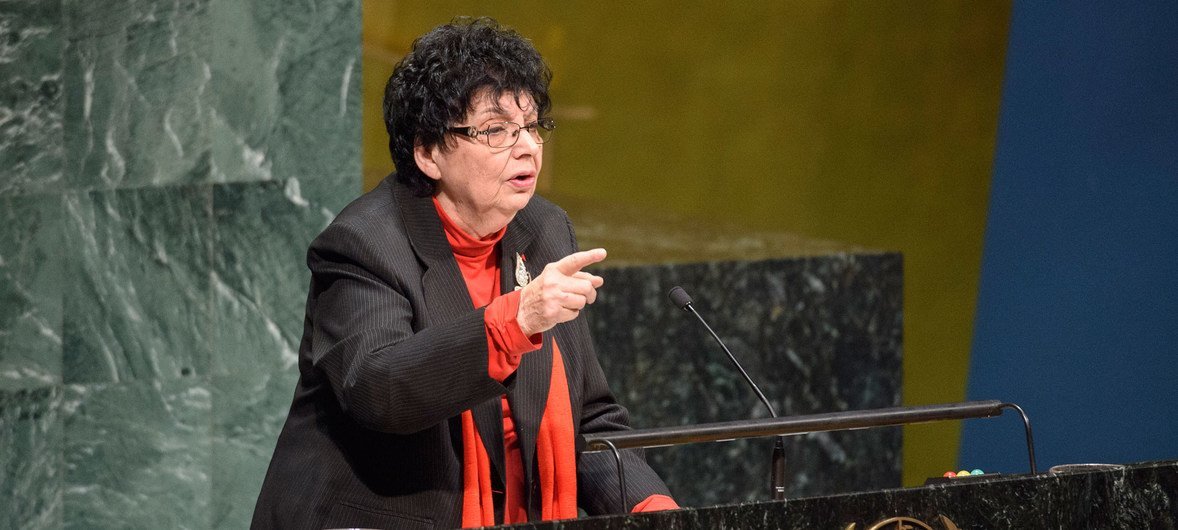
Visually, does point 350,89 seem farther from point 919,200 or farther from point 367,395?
point 919,200

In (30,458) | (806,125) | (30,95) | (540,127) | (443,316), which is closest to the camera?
(443,316)

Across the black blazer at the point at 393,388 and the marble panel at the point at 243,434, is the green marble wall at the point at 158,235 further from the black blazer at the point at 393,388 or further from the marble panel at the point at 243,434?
the black blazer at the point at 393,388

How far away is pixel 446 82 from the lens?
259 centimetres

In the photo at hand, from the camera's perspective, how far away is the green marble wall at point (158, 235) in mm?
3736

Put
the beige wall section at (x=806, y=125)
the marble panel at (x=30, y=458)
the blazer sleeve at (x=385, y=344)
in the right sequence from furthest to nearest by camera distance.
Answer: the beige wall section at (x=806, y=125)
the marble panel at (x=30, y=458)
the blazer sleeve at (x=385, y=344)

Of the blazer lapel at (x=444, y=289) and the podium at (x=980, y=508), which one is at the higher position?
the blazer lapel at (x=444, y=289)

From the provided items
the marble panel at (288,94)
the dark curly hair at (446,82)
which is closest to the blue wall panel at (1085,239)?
the marble panel at (288,94)

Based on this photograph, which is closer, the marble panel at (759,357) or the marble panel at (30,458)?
the marble panel at (30,458)

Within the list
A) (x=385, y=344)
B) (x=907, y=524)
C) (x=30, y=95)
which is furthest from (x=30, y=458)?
(x=907, y=524)

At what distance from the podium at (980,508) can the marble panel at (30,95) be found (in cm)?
214

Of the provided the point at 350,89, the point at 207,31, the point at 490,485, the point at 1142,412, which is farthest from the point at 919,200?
the point at 490,485

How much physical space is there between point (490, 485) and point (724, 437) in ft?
1.49

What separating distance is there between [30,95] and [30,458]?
2.93ft

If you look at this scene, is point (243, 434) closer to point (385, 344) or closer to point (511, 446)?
point (511, 446)
